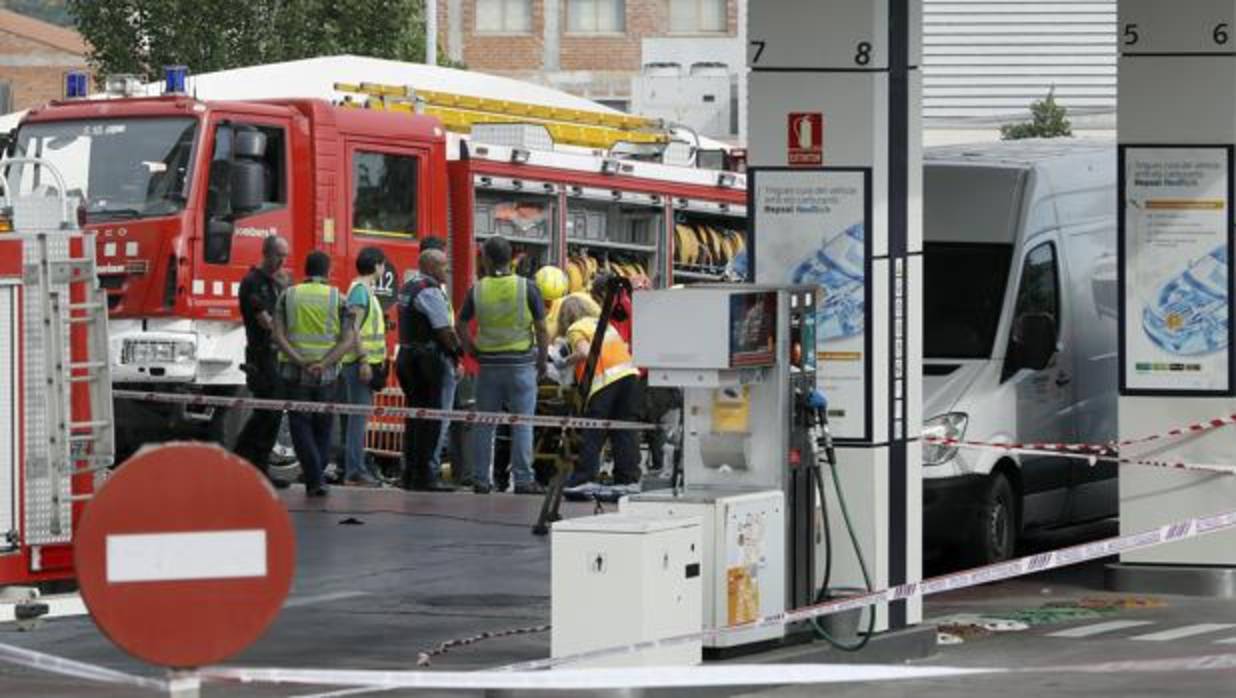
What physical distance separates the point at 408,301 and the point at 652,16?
5078cm

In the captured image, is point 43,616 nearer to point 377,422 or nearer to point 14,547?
point 14,547

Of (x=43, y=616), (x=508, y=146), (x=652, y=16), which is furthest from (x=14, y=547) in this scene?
(x=652, y=16)

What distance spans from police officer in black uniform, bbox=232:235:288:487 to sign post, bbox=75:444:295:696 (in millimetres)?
14558

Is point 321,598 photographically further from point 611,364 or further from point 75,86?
point 75,86

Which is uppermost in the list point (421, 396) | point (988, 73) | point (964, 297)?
point (988, 73)

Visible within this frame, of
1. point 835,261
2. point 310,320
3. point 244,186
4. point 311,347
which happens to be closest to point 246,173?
point 244,186

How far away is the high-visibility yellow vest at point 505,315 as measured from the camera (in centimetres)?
2061

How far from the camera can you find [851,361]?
40.8 ft

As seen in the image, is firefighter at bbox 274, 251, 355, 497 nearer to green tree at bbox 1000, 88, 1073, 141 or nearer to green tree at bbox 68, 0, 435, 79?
green tree at bbox 68, 0, 435, 79

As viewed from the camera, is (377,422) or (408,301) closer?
(408,301)

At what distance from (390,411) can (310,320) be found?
190 cm

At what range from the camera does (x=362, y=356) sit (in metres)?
21.2

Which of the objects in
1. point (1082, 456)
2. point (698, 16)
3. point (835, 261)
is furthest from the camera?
point (698, 16)

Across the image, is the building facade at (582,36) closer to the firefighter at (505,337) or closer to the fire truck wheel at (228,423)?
the fire truck wheel at (228,423)
